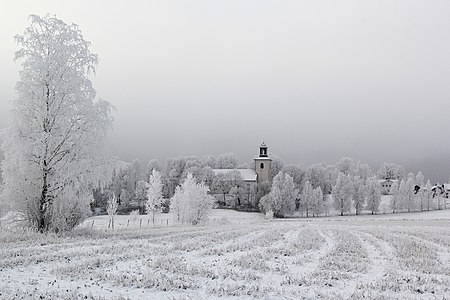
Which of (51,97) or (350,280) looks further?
(51,97)

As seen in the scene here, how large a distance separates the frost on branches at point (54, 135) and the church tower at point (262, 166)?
126679 mm

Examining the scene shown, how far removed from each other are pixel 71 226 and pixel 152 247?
7.94 meters

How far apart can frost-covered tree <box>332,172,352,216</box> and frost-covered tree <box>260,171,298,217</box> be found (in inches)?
478

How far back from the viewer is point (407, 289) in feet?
33.1

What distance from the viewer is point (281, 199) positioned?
108562mm

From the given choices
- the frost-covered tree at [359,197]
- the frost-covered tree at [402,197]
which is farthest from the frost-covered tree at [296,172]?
the frost-covered tree at [402,197]

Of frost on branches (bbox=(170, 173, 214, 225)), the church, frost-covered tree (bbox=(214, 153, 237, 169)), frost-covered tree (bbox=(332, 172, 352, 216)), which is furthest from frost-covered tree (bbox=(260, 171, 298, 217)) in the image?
frost-covered tree (bbox=(214, 153, 237, 169))

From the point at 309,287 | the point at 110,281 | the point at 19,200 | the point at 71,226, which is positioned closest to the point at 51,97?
the point at 19,200

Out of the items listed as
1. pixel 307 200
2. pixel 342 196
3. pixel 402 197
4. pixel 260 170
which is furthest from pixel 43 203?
pixel 260 170

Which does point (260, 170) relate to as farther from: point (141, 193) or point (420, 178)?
point (420, 178)

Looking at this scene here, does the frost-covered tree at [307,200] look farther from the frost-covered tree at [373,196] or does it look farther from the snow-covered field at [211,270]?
the snow-covered field at [211,270]

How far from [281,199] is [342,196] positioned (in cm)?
1836

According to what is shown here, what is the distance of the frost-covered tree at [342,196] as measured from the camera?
109 m

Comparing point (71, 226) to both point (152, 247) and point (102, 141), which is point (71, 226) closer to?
point (102, 141)
